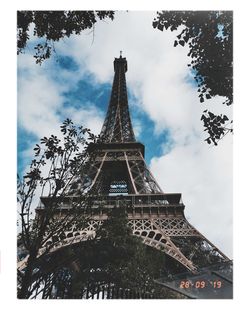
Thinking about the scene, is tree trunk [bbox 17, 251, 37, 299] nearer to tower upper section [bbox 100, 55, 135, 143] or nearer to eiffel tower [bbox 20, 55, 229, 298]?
eiffel tower [bbox 20, 55, 229, 298]

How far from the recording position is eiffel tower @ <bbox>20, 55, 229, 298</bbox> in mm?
9164

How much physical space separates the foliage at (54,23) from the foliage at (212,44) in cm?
100

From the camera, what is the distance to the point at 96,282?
807cm

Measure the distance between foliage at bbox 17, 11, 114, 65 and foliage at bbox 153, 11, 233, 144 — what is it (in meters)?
1.00

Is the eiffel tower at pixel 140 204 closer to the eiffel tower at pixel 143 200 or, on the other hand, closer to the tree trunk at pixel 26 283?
the eiffel tower at pixel 143 200

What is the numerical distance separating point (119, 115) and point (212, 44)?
52.4 ft

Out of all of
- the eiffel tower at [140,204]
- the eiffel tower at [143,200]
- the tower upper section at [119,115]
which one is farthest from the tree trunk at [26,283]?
the tower upper section at [119,115]

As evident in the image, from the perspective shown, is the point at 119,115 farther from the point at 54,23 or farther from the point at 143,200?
the point at 54,23
